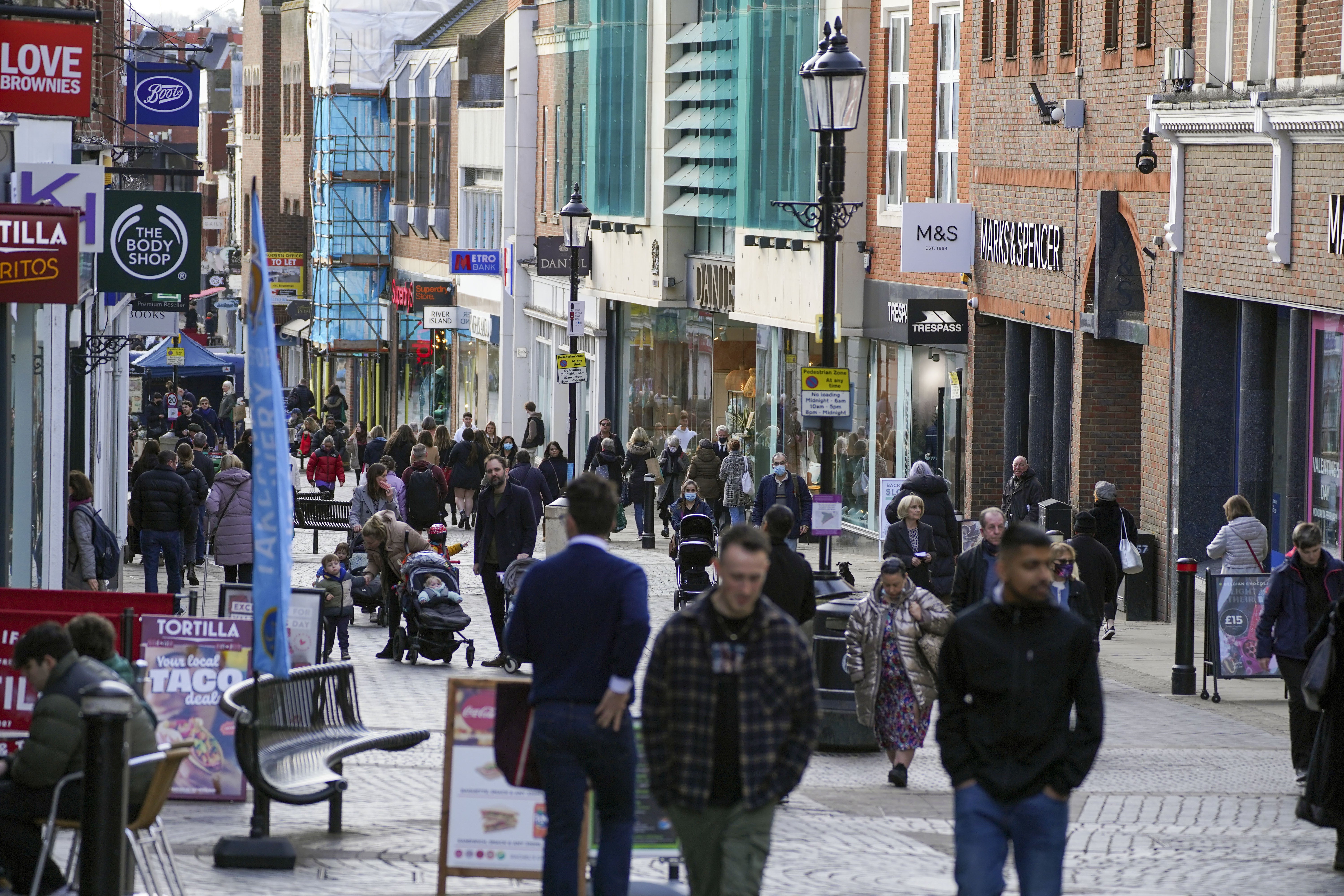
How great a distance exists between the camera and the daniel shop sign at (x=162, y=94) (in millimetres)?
23797

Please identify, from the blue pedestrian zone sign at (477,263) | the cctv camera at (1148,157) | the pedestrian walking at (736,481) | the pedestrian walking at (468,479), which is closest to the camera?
the cctv camera at (1148,157)

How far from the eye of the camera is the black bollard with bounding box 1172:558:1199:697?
16.1 metres

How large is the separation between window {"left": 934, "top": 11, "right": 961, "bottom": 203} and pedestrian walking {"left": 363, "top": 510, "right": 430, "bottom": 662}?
44.2 feet

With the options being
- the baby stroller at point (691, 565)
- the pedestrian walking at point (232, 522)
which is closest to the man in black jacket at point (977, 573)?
the baby stroller at point (691, 565)

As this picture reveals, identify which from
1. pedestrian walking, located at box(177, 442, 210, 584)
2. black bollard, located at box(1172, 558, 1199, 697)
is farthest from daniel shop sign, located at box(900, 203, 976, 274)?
black bollard, located at box(1172, 558, 1199, 697)

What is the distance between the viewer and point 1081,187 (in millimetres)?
25203

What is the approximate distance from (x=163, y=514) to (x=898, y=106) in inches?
570

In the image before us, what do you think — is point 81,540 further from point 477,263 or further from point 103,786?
point 477,263

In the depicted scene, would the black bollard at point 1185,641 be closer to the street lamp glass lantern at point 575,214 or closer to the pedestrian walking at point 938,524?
the pedestrian walking at point 938,524

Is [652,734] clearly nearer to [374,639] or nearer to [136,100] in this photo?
[374,639]

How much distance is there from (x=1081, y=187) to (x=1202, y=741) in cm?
1202

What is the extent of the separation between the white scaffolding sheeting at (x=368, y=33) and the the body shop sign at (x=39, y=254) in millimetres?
58587

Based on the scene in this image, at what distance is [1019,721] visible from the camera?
22.4 feet

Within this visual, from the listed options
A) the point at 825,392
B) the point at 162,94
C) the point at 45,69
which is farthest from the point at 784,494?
the point at 45,69
